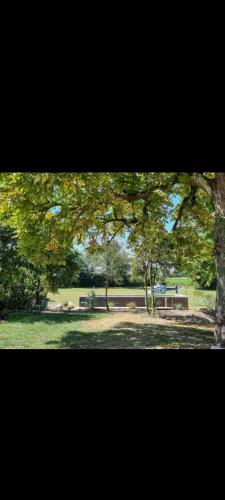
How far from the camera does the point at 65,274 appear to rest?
12.9m

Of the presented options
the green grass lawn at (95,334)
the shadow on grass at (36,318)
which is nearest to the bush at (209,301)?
the green grass lawn at (95,334)

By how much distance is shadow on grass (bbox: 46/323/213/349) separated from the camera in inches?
274

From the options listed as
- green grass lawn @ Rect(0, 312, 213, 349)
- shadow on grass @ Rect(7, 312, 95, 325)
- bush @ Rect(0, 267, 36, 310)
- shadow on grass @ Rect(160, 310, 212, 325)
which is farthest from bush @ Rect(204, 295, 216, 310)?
bush @ Rect(0, 267, 36, 310)

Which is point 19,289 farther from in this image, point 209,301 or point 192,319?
point 209,301

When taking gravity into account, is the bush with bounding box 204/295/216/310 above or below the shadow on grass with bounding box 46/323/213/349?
above

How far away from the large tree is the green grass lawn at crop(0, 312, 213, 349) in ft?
6.17

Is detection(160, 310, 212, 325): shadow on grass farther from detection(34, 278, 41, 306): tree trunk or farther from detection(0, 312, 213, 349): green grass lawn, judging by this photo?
detection(34, 278, 41, 306): tree trunk

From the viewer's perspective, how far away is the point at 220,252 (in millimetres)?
5566
